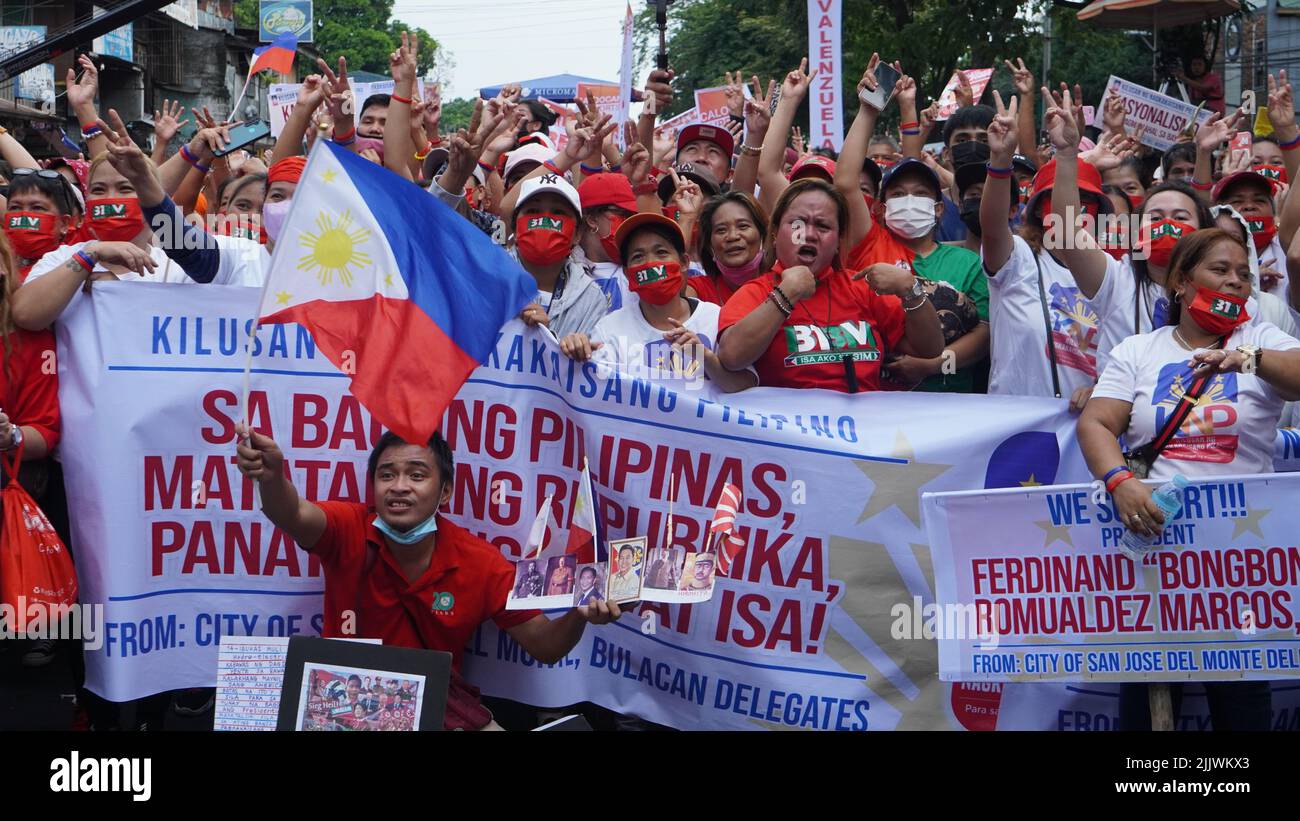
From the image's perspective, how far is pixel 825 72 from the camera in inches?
396

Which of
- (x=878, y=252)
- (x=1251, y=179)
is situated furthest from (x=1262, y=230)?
(x=878, y=252)

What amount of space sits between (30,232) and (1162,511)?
442 centimetres

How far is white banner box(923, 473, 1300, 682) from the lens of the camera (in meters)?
4.55

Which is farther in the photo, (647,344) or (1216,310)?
(647,344)

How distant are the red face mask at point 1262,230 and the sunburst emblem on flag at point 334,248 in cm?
406

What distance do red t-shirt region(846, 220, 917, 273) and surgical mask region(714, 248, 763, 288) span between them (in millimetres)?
411

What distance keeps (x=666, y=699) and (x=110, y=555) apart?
2.12 m

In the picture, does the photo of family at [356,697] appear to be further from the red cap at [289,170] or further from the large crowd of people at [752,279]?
the red cap at [289,170]

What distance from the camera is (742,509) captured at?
515 centimetres

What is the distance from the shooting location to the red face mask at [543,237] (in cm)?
594

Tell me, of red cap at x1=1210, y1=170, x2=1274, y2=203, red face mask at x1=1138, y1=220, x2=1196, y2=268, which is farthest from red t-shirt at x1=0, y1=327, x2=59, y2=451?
red cap at x1=1210, y1=170, x2=1274, y2=203

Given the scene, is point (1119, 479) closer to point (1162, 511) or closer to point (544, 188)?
point (1162, 511)

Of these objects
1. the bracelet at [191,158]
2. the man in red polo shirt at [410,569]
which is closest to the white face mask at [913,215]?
the man in red polo shirt at [410,569]

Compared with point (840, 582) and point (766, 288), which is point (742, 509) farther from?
point (766, 288)
